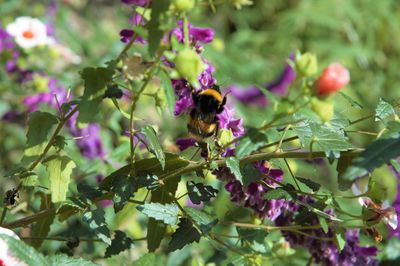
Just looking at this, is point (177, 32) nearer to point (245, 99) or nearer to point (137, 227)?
point (137, 227)

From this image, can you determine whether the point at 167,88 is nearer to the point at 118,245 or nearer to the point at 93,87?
the point at 93,87

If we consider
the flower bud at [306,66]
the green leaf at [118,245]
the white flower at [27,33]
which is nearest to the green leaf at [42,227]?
the green leaf at [118,245]

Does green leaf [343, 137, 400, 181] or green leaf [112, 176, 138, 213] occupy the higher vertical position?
green leaf [343, 137, 400, 181]

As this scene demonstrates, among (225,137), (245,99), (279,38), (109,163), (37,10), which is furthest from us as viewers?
(279,38)

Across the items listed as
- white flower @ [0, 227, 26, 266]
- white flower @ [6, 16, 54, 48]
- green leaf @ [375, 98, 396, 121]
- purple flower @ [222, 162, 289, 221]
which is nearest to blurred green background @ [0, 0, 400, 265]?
white flower @ [6, 16, 54, 48]

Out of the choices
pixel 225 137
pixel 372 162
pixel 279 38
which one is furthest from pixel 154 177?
pixel 279 38

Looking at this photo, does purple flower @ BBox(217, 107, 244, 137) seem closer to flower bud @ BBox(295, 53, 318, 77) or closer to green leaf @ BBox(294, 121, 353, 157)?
green leaf @ BBox(294, 121, 353, 157)
